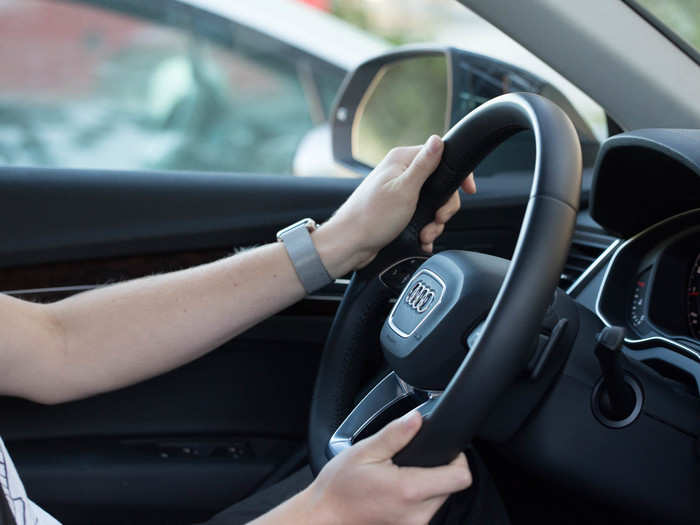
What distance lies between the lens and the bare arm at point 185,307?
1.20 metres

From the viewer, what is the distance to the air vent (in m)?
1.48

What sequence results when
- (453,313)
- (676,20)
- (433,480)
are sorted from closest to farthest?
(433,480) → (453,313) → (676,20)

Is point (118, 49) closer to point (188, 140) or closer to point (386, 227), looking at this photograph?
point (188, 140)

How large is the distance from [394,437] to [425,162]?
0.46 meters

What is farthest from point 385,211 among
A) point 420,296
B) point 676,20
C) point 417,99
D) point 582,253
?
point 417,99

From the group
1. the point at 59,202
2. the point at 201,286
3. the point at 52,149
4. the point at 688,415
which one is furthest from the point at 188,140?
the point at 688,415

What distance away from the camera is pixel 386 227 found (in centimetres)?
121

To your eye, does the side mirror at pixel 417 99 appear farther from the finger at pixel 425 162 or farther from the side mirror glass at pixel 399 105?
the finger at pixel 425 162

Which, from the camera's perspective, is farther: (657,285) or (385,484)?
(657,285)

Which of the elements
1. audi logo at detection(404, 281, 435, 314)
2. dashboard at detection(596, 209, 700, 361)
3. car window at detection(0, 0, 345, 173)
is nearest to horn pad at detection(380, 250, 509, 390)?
audi logo at detection(404, 281, 435, 314)

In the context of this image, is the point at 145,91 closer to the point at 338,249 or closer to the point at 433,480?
the point at 338,249

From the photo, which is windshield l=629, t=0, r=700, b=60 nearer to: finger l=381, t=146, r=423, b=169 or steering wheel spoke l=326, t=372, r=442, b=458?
finger l=381, t=146, r=423, b=169

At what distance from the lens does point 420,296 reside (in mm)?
1015

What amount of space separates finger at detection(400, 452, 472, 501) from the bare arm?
47 cm
